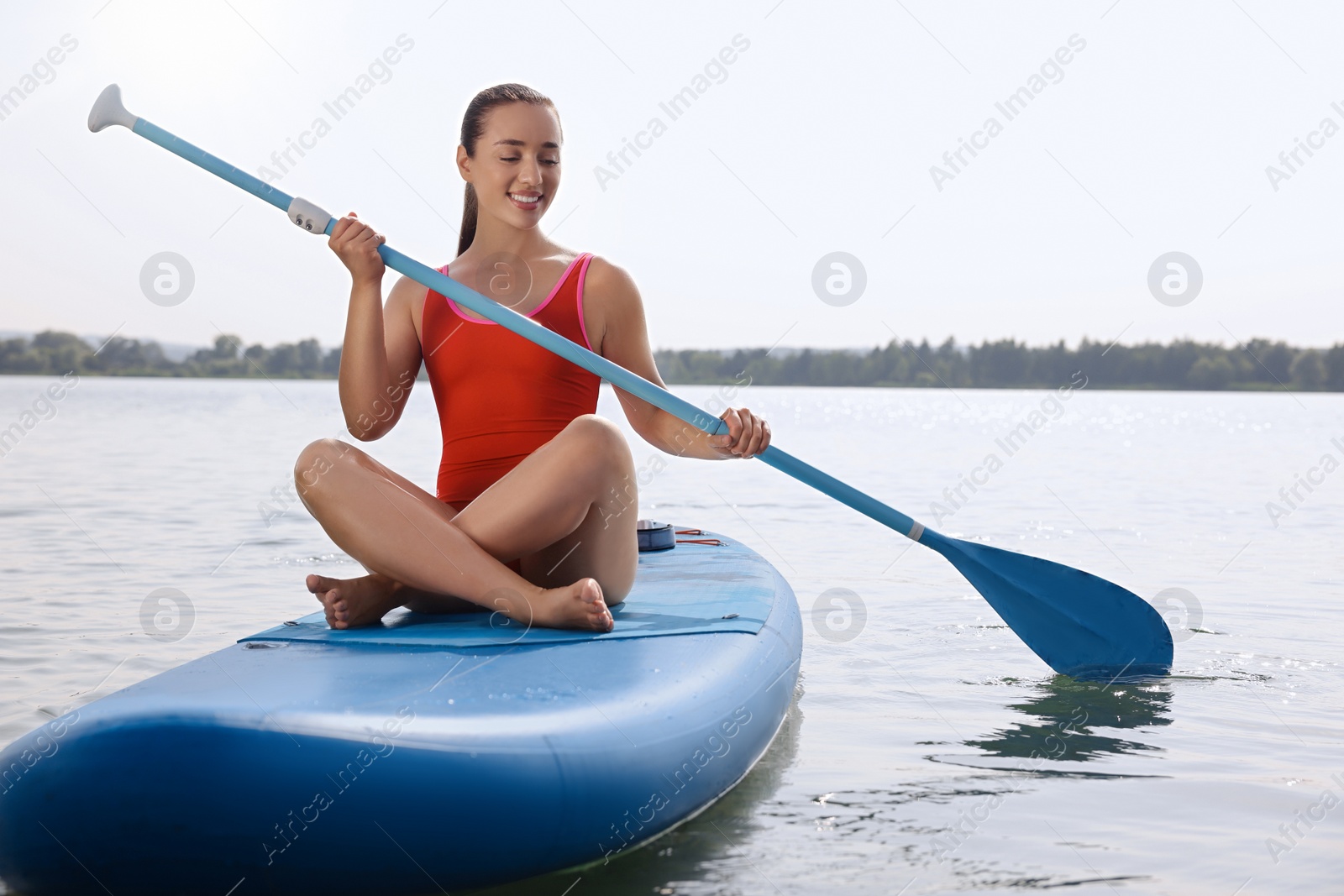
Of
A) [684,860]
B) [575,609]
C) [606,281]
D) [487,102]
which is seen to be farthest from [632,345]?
[684,860]

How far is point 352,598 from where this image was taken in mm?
Result: 2293

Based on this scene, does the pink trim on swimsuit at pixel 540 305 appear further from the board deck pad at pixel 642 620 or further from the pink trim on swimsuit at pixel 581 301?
the board deck pad at pixel 642 620

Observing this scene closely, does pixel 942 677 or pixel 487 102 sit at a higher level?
pixel 487 102

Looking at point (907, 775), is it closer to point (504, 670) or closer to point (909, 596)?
point (504, 670)

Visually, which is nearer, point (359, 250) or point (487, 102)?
point (359, 250)

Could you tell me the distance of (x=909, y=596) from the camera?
480 cm

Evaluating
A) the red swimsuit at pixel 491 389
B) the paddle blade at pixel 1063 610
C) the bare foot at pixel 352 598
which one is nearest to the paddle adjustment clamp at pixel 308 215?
the red swimsuit at pixel 491 389

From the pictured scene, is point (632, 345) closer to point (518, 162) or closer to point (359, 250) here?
point (518, 162)

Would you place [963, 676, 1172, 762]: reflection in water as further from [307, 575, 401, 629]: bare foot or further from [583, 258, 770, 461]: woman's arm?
[307, 575, 401, 629]: bare foot

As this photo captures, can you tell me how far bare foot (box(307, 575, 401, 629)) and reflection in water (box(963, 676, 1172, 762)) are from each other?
1.40m

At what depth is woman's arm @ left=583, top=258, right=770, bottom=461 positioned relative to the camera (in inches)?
105

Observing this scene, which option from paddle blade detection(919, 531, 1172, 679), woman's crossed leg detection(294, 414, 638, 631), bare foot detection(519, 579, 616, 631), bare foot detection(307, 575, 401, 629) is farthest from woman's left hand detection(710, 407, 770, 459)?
paddle blade detection(919, 531, 1172, 679)

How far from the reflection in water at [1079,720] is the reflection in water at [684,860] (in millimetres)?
714

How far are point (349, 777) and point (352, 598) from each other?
769mm
